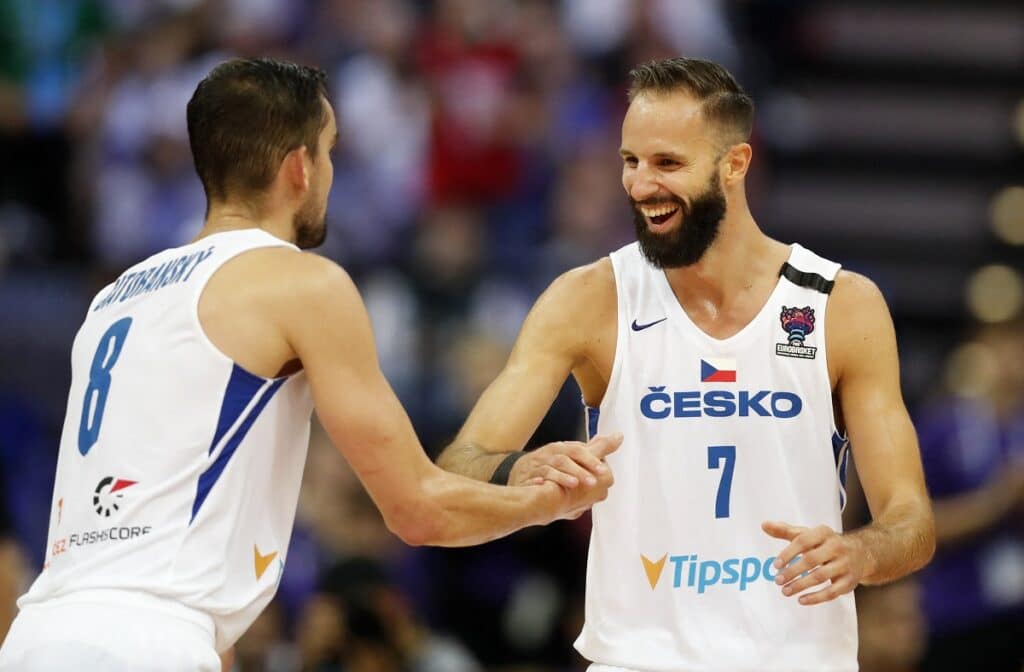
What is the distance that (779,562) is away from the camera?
5.46m

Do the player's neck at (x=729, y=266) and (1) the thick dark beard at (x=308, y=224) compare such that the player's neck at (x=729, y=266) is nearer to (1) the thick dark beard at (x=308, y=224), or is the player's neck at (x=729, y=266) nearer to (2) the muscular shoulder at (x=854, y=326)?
(2) the muscular shoulder at (x=854, y=326)

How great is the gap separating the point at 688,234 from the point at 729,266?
0.25 m

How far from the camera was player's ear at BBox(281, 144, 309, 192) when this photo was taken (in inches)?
229

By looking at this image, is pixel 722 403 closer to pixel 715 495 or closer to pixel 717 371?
pixel 717 371

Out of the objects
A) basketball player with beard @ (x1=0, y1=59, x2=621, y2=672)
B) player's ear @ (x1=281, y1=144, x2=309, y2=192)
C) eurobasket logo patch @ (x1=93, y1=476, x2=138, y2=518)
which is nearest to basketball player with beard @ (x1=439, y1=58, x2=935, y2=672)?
basketball player with beard @ (x1=0, y1=59, x2=621, y2=672)

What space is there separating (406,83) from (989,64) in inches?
205

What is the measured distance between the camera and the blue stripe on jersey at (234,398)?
538cm

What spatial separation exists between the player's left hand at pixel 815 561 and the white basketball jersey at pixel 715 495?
19.6 inches

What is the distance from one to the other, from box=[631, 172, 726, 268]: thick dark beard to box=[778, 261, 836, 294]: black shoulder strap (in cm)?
32

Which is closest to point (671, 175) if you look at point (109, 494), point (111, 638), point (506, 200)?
point (109, 494)

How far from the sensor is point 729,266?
6.45m

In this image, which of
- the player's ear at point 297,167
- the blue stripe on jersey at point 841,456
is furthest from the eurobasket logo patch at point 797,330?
the player's ear at point 297,167

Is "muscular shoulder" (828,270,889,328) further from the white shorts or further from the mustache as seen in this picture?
the white shorts

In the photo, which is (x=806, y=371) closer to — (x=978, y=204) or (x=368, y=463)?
(x=368, y=463)
